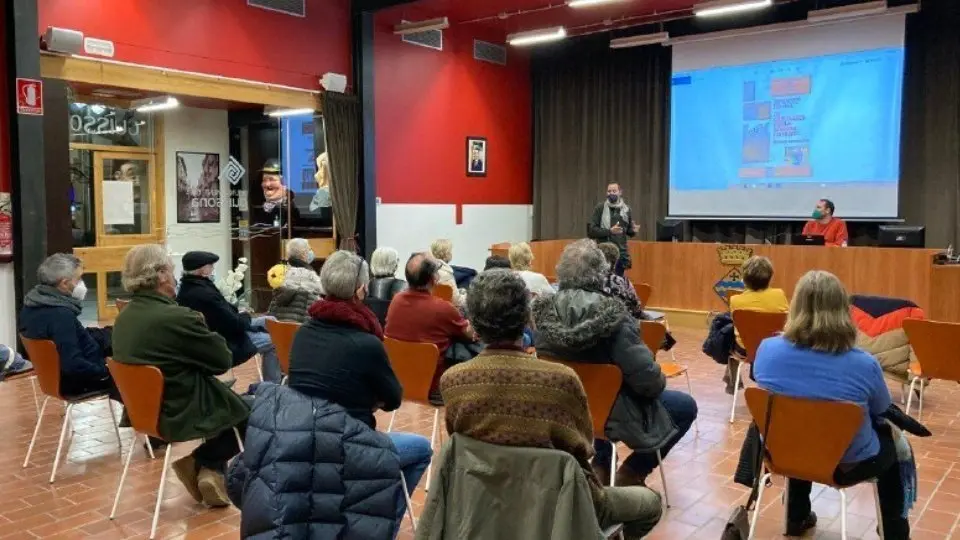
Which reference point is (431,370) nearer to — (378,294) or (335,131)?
(378,294)

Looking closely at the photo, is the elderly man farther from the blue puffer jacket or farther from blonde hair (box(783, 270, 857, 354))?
blonde hair (box(783, 270, 857, 354))

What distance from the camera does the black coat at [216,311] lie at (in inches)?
153

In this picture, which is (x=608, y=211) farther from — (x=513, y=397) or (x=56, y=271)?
(x=513, y=397)

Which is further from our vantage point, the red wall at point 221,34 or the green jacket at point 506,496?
the red wall at point 221,34

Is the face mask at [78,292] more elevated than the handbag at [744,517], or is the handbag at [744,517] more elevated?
the face mask at [78,292]

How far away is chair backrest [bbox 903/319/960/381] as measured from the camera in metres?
4.52

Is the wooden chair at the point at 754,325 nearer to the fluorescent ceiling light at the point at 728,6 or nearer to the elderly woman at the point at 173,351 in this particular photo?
the elderly woman at the point at 173,351

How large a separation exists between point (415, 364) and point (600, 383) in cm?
112

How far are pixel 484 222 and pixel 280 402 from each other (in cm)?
936

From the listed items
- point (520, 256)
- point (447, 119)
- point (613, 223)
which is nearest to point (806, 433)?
point (520, 256)

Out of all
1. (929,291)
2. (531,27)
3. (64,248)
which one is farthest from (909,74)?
(64,248)

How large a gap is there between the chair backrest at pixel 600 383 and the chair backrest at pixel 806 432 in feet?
1.57

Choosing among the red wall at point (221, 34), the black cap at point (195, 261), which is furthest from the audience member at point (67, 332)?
the red wall at point (221, 34)

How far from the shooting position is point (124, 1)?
291 inches
